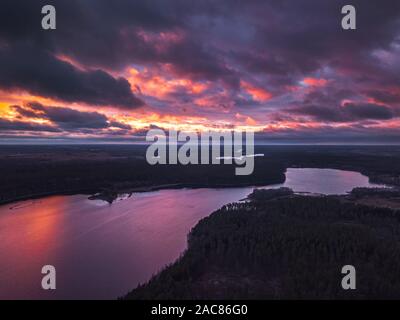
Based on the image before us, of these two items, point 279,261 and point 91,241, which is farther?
point 91,241

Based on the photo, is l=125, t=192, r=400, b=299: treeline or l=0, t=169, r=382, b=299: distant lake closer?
l=125, t=192, r=400, b=299: treeline

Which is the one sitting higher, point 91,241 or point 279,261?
point 279,261

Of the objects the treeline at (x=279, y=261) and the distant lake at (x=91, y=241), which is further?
the distant lake at (x=91, y=241)

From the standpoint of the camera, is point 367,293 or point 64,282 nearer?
point 367,293
